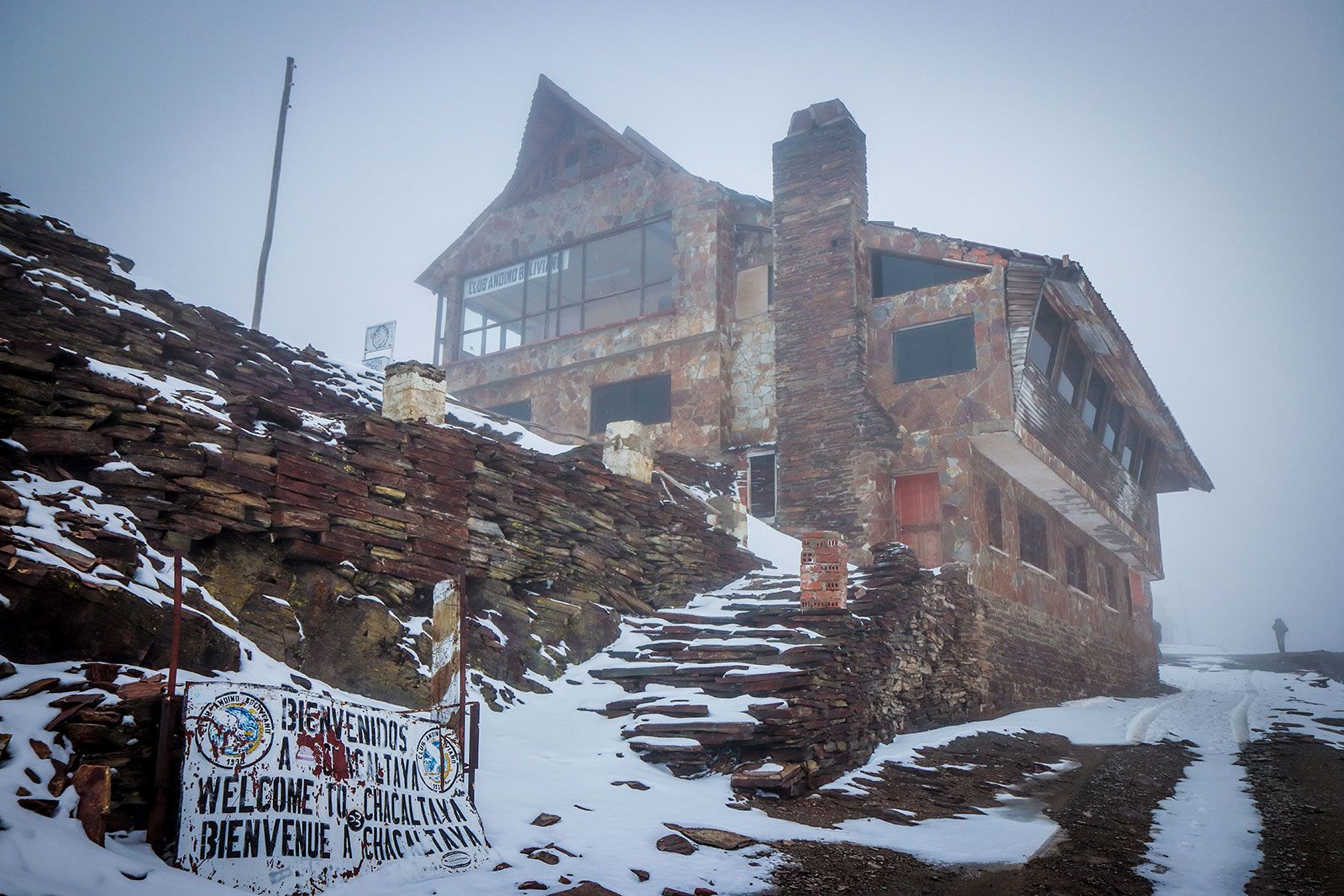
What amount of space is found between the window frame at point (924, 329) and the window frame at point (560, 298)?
515 centimetres

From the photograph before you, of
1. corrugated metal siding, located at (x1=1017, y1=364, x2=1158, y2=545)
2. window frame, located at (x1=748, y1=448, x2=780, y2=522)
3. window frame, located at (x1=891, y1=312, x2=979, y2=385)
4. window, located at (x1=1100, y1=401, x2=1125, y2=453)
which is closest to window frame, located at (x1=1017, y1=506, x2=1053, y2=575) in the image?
corrugated metal siding, located at (x1=1017, y1=364, x2=1158, y2=545)

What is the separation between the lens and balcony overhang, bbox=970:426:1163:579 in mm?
16922

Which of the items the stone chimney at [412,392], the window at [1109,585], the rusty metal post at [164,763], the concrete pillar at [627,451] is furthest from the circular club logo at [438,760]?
the window at [1109,585]

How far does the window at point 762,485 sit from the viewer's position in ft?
61.5

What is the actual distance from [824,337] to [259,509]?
12784mm

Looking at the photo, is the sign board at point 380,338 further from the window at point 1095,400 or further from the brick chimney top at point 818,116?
the window at point 1095,400

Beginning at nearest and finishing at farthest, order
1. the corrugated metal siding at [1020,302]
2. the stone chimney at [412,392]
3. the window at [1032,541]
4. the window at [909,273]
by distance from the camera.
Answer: the stone chimney at [412,392] → the corrugated metal siding at [1020,302] → the window at [909,273] → the window at [1032,541]

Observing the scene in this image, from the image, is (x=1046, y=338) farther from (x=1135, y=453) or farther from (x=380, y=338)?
(x=380, y=338)

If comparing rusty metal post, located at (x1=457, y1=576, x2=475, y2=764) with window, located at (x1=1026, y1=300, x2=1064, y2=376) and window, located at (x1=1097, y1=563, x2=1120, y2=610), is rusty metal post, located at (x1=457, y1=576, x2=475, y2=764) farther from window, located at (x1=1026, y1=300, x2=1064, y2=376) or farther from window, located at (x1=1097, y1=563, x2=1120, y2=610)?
window, located at (x1=1097, y1=563, x2=1120, y2=610)

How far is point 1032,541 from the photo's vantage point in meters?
19.8

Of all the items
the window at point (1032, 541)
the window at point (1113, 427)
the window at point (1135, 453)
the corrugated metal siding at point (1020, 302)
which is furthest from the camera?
the window at point (1135, 453)

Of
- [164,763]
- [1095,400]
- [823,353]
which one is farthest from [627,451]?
[1095,400]

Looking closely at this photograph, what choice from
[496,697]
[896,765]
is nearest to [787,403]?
[896,765]

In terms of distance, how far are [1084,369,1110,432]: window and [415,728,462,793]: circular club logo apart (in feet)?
58.9
